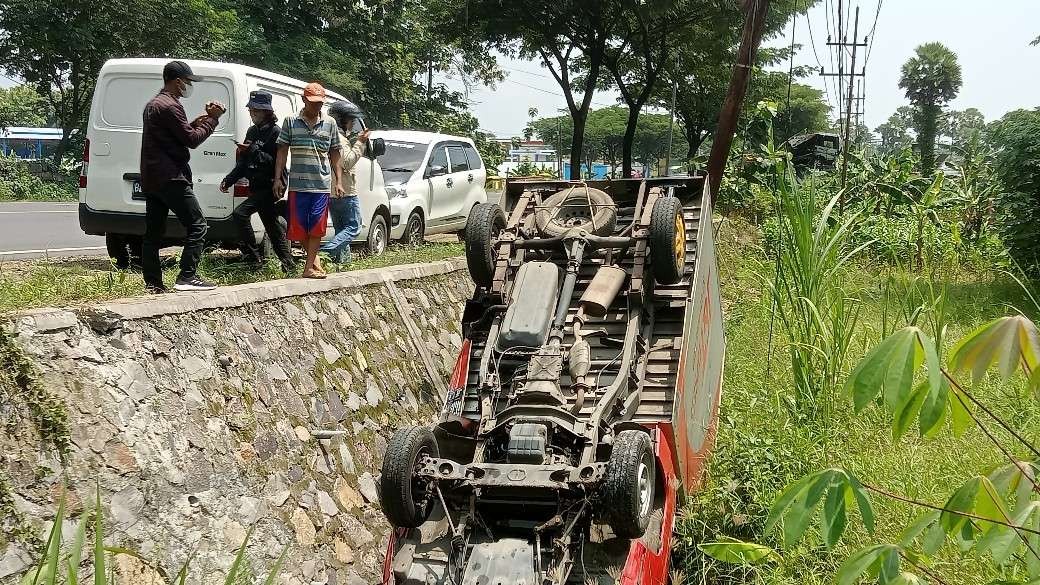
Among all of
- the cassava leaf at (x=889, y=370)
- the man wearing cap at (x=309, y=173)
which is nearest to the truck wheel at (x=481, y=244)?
the man wearing cap at (x=309, y=173)

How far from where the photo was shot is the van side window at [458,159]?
13.2 m

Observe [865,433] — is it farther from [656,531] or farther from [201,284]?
[201,284]

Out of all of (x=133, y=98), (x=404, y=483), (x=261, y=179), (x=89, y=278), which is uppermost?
(x=133, y=98)

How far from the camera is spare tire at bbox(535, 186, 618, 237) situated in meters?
6.24

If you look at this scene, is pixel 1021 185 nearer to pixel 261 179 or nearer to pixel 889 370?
pixel 261 179

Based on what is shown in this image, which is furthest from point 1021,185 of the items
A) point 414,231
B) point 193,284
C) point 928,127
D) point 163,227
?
point 928,127

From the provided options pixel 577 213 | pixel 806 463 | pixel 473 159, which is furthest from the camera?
pixel 473 159

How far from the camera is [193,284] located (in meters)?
5.92

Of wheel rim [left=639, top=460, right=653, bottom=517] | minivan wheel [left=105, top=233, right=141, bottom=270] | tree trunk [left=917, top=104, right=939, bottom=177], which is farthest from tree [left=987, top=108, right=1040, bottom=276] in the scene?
tree trunk [left=917, top=104, right=939, bottom=177]

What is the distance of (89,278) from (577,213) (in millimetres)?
3487

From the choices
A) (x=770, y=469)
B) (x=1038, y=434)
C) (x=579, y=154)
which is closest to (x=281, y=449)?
(x=770, y=469)

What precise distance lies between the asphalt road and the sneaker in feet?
10.3

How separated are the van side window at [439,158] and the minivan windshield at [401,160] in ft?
0.53

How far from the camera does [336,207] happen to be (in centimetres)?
824
